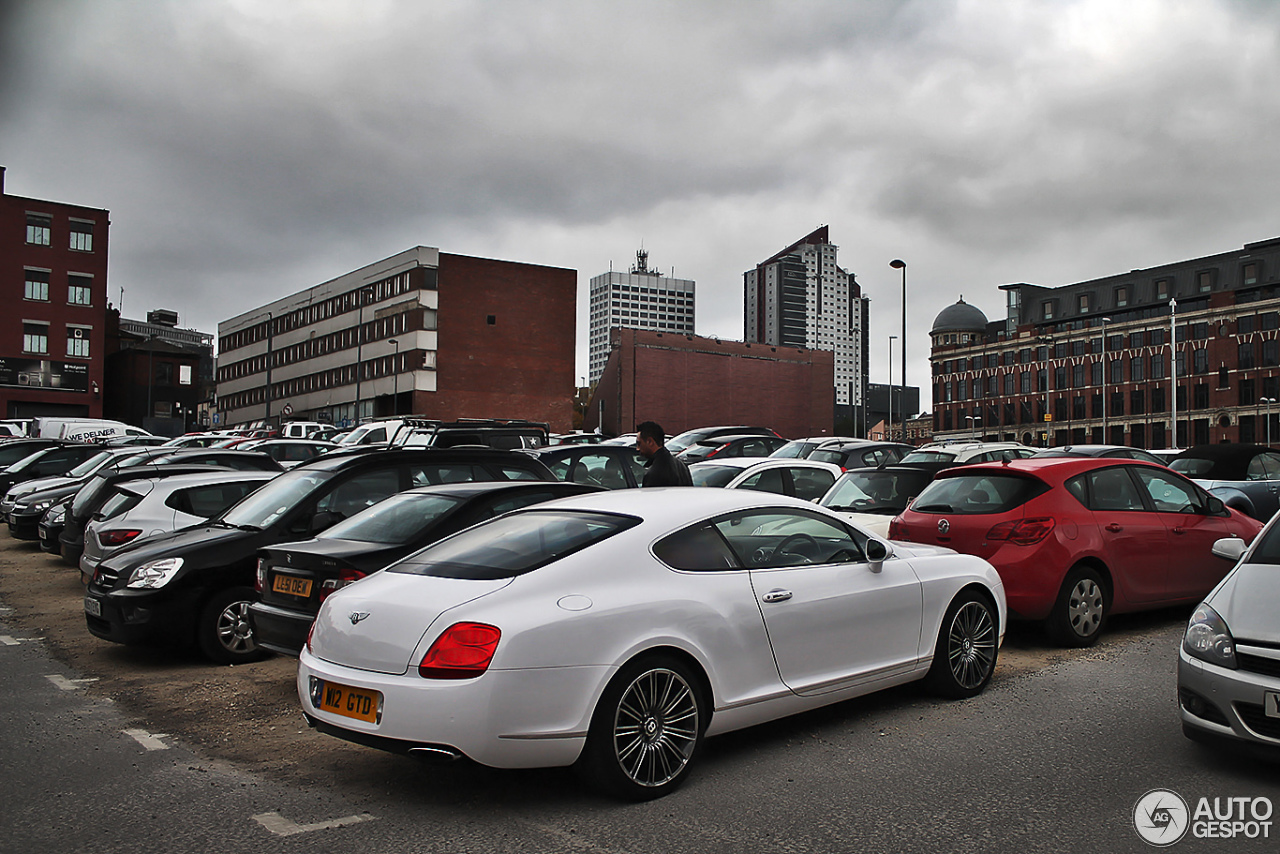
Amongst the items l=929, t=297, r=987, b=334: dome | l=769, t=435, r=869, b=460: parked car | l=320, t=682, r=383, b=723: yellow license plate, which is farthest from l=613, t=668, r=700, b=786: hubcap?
l=929, t=297, r=987, b=334: dome

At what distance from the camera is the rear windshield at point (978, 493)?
7734 millimetres

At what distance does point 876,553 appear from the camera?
5.75 meters

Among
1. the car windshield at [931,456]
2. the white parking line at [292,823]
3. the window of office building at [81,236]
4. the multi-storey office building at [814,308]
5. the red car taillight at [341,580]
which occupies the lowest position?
the white parking line at [292,823]

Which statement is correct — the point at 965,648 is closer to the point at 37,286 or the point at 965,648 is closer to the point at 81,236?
the point at 37,286

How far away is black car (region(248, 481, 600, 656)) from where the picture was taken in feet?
20.2

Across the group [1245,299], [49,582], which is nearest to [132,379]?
[49,582]

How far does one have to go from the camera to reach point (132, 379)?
8238 centimetres

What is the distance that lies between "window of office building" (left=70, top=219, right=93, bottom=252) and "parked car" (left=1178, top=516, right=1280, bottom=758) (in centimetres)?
7178

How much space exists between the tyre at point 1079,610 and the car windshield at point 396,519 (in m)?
4.63

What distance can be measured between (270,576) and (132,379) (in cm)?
8611

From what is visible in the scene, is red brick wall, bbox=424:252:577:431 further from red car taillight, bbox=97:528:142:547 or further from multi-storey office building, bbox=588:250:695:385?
multi-storey office building, bbox=588:250:695:385

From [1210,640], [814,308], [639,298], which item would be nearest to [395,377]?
[1210,640]

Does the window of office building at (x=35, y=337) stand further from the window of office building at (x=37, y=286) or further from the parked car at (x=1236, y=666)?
the parked car at (x=1236, y=666)

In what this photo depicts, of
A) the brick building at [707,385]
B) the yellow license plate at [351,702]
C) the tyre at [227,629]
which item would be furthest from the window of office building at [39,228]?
the yellow license plate at [351,702]
